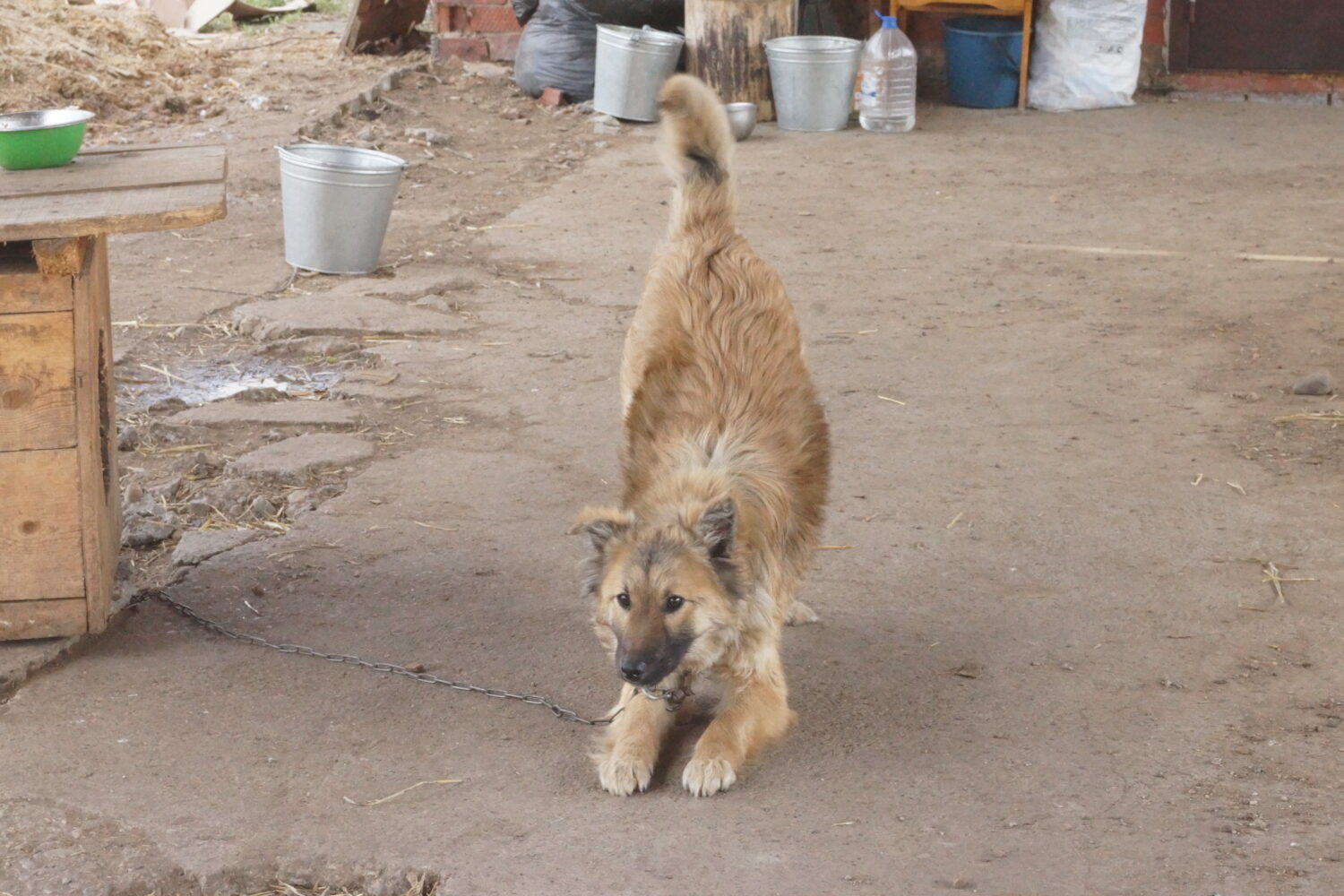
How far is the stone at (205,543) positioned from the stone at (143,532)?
0.07 m

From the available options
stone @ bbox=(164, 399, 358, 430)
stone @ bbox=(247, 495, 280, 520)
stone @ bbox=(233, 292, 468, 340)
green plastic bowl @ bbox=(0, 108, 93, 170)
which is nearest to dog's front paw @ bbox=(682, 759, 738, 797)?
stone @ bbox=(247, 495, 280, 520)

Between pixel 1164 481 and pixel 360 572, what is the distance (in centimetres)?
286

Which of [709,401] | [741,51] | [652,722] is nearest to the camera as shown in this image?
[652,722]

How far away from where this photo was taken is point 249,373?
6.46m

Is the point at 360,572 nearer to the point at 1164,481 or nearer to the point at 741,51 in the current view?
the point at 1164,481

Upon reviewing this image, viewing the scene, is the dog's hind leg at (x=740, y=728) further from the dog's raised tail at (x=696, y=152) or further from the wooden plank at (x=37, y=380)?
the wooden plank at (x=37, y=380)

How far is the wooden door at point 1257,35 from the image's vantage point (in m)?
11.9

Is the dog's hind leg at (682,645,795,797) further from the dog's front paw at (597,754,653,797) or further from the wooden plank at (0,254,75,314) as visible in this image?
the wooden plank at (0,254,75,314)

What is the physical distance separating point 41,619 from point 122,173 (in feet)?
4.26

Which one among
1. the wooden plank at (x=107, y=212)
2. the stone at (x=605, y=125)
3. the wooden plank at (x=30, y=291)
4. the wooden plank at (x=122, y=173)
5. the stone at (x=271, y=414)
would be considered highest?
the wooden plank at (x=122, y=173)

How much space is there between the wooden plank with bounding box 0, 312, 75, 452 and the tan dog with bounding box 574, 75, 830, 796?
5.02 feet

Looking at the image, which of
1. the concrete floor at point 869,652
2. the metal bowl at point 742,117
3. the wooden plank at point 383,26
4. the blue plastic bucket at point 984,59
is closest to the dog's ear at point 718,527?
the concrete floor at point 869,652

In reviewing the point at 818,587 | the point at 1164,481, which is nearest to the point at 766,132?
the point at 1164,481

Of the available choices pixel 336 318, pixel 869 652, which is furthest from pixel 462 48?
pixel 869 652
